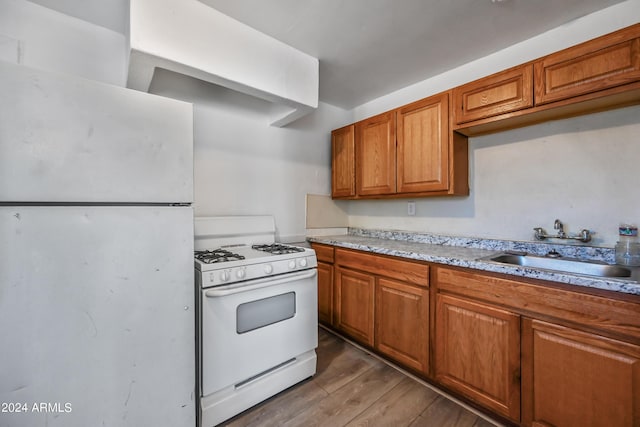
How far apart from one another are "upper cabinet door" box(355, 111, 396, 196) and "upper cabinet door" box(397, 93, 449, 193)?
0.08 m

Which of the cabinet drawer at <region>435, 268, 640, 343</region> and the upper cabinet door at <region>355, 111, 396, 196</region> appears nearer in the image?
the cabinet drawer at <region>435, 268, 640, 343</region>

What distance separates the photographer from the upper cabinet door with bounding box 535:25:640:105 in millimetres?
1230

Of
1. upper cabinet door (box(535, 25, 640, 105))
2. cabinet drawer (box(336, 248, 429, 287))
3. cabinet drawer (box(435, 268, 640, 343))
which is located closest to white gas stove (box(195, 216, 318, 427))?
cabinet drawer (box(336, 248, 429, 287))

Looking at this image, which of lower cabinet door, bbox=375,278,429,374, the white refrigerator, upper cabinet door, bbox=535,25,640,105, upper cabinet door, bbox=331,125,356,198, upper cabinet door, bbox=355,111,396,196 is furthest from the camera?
upper cabinet door, bbox=331,125,356,198

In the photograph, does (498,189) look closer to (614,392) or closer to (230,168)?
(614,392)

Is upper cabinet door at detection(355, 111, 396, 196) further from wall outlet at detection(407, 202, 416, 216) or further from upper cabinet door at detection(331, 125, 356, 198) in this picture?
wall outlet at detection(407, 202, 416, 216)

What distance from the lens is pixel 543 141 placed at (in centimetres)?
173

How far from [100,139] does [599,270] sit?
2.58m

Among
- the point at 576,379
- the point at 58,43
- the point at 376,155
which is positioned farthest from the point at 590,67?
the point at 58,43

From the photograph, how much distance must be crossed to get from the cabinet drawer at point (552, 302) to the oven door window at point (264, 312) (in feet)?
3.31

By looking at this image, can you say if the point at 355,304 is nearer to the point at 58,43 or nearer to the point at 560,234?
the point at 560,234

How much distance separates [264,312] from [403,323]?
99cm

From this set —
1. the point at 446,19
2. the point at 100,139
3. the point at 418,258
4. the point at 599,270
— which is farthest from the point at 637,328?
the point at 100,139

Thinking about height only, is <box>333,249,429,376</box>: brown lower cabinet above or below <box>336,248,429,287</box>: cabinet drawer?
below
